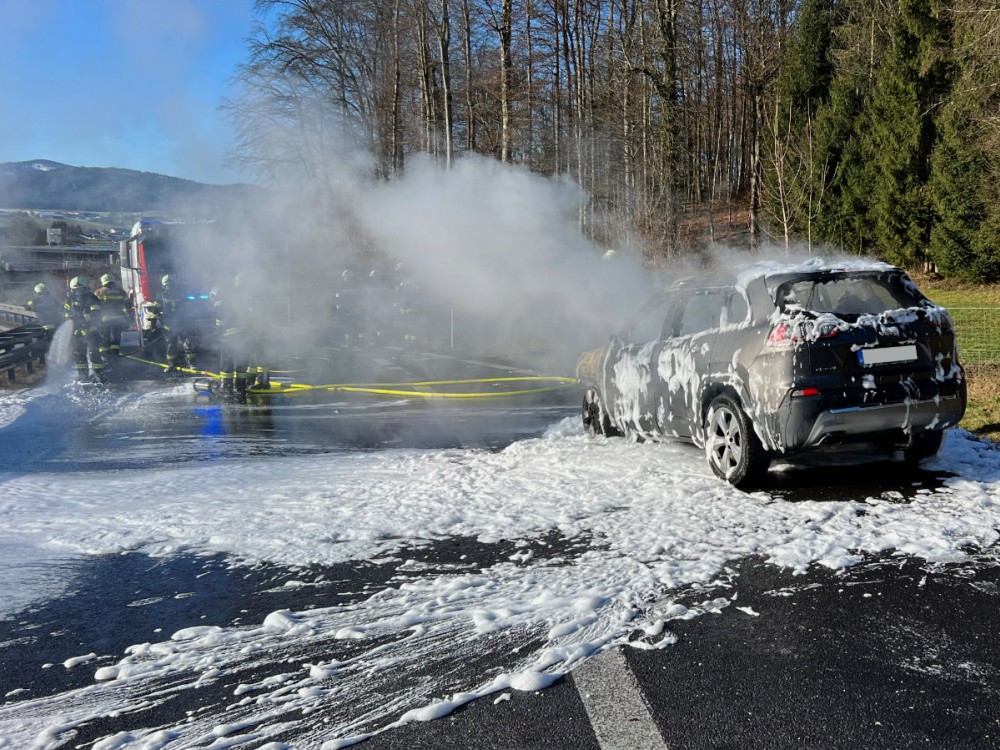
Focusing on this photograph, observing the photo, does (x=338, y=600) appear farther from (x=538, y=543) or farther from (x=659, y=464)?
(x=659, y=464)

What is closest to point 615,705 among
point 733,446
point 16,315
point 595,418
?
point 733,446

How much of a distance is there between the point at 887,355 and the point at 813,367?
563 mm

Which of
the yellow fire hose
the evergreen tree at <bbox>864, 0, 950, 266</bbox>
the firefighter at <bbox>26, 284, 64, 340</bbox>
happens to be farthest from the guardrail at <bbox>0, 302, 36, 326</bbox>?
the evergreen tree at <bbox>864, 0, 950, 266</bbox>

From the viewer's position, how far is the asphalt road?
9.00 ft

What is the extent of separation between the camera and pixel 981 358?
11.5 m


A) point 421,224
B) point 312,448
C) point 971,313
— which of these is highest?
point 421,224

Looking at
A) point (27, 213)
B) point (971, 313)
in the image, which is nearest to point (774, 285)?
point (971, 313)

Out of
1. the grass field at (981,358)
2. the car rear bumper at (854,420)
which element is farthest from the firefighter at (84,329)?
the grass field at (981,358)

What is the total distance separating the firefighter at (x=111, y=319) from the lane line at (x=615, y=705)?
15642 millimetres

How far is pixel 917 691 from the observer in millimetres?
2930

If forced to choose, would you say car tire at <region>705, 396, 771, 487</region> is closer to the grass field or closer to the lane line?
the lane line

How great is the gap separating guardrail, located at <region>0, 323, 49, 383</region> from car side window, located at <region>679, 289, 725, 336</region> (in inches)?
560

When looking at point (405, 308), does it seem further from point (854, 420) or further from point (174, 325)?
point (854, 420)

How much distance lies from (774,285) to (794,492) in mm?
1502
